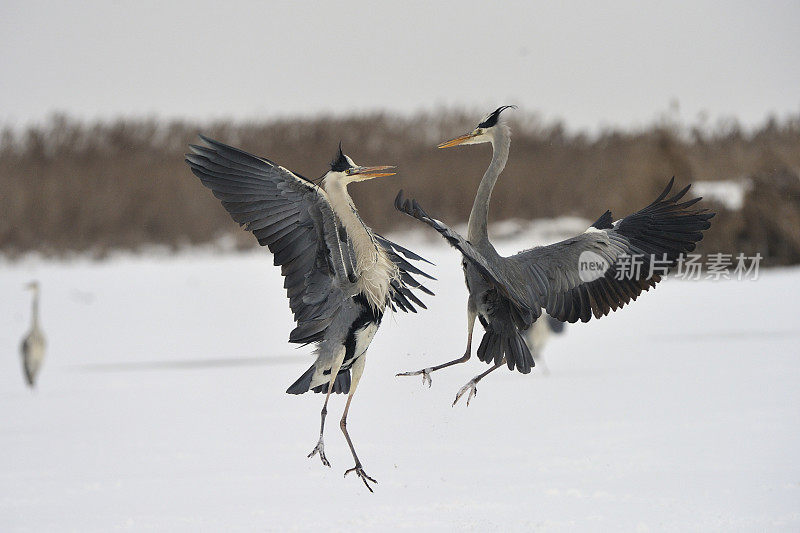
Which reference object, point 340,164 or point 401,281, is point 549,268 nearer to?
point 401,281

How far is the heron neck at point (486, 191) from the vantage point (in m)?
4.93

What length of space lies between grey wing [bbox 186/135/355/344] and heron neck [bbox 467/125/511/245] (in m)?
0.60

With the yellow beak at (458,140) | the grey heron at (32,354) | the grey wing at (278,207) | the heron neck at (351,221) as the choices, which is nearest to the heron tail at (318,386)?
the grey wing at (278,207)

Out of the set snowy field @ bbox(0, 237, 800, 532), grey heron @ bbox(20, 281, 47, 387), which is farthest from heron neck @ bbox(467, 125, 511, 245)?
grey heron @ bbox(20, 281, 47, 387)

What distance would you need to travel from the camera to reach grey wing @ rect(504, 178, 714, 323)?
211 inches

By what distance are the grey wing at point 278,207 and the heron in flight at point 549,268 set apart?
1.22 ft

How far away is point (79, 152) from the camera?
25688 mm

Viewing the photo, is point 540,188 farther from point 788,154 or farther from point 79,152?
point 79,152

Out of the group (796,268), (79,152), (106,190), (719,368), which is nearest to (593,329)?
(719,368)

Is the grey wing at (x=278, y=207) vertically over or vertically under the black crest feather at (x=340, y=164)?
under

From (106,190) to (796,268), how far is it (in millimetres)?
13847

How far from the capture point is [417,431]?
24.3ft

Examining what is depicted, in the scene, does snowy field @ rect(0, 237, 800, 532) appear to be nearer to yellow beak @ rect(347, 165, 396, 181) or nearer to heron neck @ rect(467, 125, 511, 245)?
heron neck @ rect(467, 125, 511, 245)

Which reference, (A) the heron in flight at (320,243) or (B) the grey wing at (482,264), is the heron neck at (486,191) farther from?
(A) the heron in flight at (320,243)
